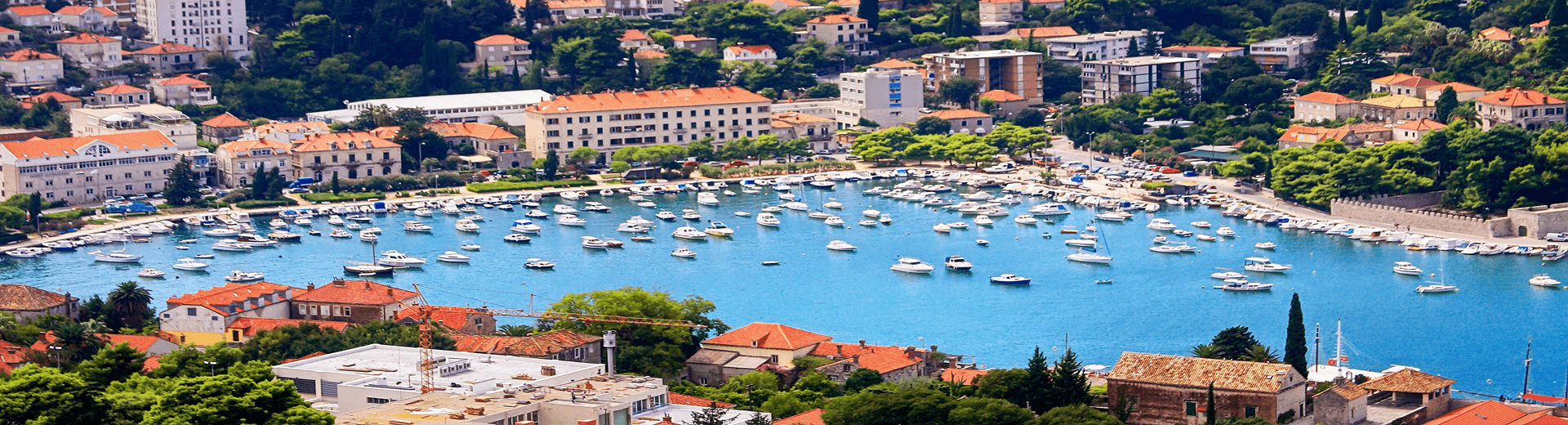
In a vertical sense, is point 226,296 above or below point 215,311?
above

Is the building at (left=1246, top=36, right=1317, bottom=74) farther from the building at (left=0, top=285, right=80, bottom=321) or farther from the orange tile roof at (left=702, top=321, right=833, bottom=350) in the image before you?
the building at (left=0, top=285, right=80, bottom=321)

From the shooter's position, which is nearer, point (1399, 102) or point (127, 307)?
point (127, 307)

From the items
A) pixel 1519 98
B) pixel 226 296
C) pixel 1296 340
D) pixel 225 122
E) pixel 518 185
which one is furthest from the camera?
pixel 225 122

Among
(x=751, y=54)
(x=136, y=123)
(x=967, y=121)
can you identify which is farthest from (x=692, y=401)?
(x=751, y=54)

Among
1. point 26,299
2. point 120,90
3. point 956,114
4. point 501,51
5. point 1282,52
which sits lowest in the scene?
point 26,299

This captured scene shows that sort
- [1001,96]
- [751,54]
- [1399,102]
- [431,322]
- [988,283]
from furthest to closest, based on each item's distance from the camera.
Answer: [751,54] < [1001,96] < [1399,102] < [988,283] < [431,322]

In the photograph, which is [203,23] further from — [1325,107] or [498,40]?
[1325,107]
